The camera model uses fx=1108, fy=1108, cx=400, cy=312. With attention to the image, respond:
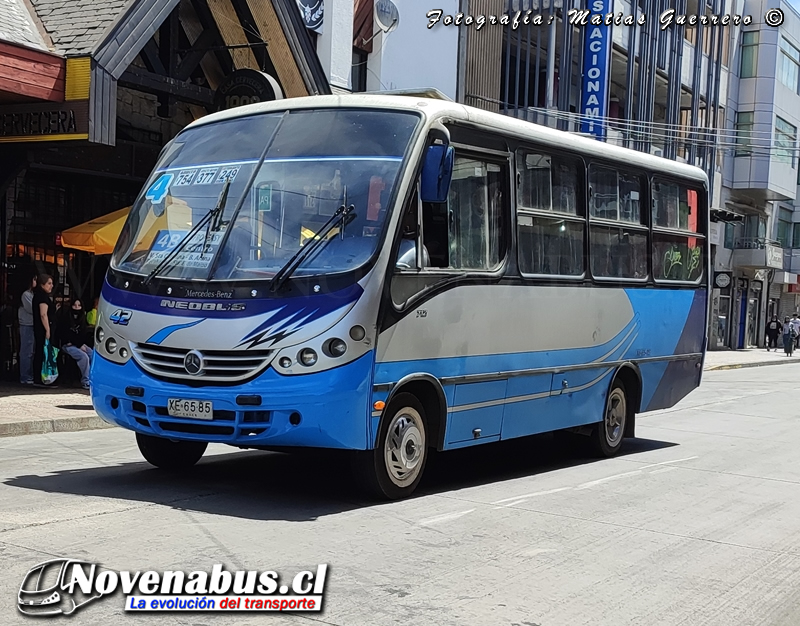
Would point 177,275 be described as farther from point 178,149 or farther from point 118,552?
point 118,552

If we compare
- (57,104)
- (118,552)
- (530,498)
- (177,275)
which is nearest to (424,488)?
(530,498)

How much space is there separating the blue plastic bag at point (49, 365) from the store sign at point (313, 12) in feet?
33.6

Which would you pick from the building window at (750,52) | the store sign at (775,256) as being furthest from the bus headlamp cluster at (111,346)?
the building window at (750,52)

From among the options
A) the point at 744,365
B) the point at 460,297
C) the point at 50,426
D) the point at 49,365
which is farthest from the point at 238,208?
the point at 744,365

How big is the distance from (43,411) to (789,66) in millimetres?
48307

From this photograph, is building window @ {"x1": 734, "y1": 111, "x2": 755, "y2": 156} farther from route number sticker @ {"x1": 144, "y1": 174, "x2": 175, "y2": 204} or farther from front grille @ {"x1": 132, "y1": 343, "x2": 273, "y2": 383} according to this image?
front grille @ {"x1": 132, "y1": 343, "x2": 273, "y2": 383}

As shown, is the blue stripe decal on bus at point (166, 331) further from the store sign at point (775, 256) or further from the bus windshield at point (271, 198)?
the store sign at point (775, 256)

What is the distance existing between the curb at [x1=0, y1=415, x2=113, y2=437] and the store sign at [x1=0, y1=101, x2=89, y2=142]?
13.5ft

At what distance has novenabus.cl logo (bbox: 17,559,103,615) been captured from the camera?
17.1 ft

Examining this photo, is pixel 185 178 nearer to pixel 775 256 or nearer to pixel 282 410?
pixel 282 410

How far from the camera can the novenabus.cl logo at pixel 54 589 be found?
5.23 meters

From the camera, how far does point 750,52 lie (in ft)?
170

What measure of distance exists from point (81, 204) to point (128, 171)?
96 cm

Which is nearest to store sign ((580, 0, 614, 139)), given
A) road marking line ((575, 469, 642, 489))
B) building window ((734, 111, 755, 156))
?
building window ((734, 111, 755, 156))
